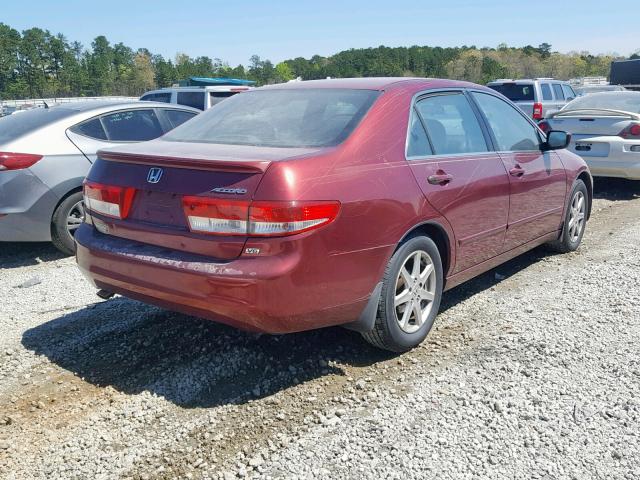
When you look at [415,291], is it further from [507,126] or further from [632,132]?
[632,132]

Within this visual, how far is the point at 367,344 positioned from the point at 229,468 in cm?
148

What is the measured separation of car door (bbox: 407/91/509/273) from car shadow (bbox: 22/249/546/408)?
77 cm

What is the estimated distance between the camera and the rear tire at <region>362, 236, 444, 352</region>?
3.46 meters

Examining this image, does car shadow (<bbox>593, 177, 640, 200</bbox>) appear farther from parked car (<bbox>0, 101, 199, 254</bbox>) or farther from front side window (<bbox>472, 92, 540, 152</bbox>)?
parked car (<bbox>0, 101, 199, 254</bbox>)

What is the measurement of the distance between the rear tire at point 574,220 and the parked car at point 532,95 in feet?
31.3

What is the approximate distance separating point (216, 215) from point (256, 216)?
217 millimetres

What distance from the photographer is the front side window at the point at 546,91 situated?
15812 mm

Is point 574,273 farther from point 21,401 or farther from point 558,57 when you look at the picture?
point 558,57

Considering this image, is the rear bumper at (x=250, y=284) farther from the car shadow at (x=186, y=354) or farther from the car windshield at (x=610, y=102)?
the car windshield at (x=610, y=102)

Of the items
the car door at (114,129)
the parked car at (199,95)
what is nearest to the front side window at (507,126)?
the car door at (114,129)

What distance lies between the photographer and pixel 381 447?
2785 millimetres

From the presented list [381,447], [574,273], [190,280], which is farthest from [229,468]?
[574,273]

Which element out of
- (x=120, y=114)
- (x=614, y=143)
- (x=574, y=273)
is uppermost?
(x=120, y=114)

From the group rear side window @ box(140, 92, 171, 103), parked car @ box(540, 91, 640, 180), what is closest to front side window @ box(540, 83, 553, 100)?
parked car @ box(540, 91, 640, 180)
